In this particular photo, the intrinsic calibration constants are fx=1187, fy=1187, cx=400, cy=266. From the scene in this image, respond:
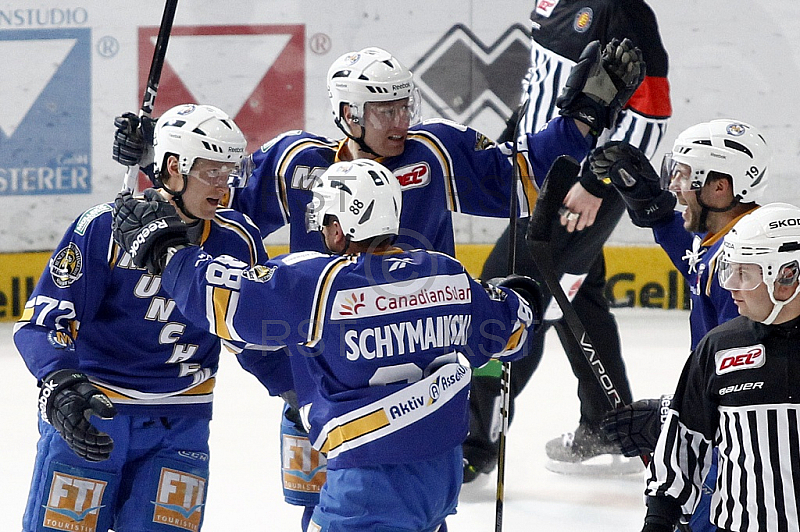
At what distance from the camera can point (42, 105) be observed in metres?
5.91

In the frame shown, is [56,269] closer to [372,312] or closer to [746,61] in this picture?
[372,312]

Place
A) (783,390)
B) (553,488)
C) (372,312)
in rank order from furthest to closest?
(553,488) → (372,312) → (783,390)

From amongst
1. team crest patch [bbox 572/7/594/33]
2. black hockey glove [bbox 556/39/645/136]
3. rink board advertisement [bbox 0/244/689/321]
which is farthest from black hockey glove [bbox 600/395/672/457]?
rink board advertisement [bbox 0/244/689/321]

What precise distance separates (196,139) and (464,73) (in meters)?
3.58

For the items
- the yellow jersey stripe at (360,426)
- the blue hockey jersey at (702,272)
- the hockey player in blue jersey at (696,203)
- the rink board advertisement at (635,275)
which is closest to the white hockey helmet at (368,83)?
the hockey player in blue jersey at (696,203)

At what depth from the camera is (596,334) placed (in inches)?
164

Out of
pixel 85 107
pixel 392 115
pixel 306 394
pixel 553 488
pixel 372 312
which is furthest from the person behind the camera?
pixel 85 107

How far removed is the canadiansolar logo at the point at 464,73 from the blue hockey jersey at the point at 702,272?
10.6ft

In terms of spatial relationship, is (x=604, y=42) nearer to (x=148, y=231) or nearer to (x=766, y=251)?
(x=766, y=251)

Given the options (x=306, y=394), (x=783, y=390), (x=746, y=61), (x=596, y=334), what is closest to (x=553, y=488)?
(x=596, y=334)

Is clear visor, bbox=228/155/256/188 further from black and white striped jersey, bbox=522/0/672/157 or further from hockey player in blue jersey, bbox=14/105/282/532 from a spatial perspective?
black and white striped jersey, bbox=522/0/672/157

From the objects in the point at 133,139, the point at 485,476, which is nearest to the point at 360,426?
the point at 133,139

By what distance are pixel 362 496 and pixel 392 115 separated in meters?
1.04

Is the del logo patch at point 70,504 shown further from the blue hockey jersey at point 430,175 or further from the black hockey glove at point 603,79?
the black hockey glove at point 603,79
